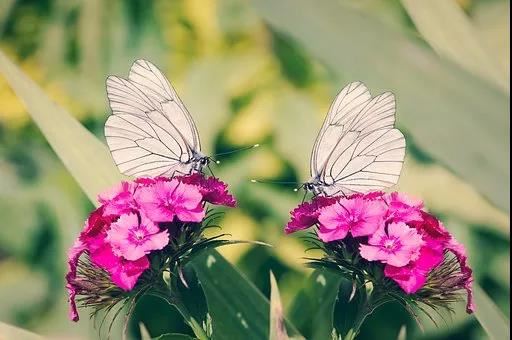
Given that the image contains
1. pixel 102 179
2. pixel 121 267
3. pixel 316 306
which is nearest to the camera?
pixel 121 267

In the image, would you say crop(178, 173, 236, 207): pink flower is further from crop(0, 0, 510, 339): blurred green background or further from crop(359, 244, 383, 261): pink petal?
crop(0, 0, 510, 339): blurred green background

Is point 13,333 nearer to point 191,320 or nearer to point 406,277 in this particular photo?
point 191,320

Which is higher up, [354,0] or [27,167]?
[354,0]

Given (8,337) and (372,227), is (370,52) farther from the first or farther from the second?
(8,337)

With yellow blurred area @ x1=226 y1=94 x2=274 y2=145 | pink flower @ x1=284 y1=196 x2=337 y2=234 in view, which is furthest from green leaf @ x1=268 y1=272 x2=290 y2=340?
yellow blurred area @ x1=226 y1=94 x2=274 y2=145

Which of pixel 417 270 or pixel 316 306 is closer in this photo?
pixel 417 270

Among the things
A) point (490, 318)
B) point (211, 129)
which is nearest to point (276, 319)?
point (490, 318)

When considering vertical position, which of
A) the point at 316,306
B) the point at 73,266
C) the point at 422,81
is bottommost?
the point at 316,306

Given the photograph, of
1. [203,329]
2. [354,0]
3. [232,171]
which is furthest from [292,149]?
[203,329]
